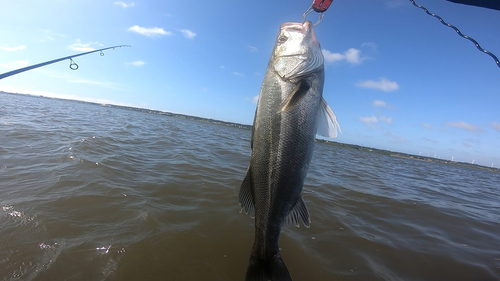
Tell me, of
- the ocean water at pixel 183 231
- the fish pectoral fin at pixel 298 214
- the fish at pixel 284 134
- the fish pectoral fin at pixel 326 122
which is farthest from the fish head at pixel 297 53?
the ocean water at pixel 183 231

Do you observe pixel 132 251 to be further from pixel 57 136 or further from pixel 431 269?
pixel 57 136

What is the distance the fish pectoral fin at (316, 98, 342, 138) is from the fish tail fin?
127 centimetres

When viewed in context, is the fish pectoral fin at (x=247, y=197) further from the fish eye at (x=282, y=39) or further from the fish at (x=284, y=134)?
the fish eye at (x=282, y=39)

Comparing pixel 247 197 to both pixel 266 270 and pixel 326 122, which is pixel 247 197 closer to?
pixel 266 270

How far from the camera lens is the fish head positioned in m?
1.93

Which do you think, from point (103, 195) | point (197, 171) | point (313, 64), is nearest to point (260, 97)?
point (313, 64)

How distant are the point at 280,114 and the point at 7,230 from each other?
13.7ft

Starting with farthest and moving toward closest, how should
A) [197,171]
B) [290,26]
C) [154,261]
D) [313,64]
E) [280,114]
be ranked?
[197,171] → [154,261] → [290,26] → [313,64] → [280,114]

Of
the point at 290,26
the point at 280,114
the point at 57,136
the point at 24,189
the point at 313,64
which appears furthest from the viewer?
the point at 57,136

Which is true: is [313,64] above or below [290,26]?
below

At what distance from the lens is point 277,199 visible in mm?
1960

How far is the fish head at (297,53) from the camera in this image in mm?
1929

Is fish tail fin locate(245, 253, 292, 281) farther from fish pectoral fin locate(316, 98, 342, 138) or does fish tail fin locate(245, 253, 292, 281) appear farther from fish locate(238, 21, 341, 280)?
fish pectoral fin locate(316, 98, 342, 138)

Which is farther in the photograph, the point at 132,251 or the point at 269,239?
the point at 132,251
